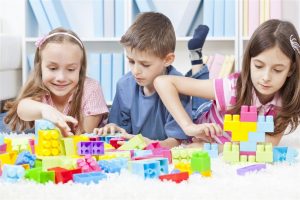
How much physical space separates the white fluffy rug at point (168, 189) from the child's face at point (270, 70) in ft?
1.27

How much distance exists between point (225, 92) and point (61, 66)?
0.55 meters

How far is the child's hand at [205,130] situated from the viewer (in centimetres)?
138

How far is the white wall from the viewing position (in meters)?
3.28

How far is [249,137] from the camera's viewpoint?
1249 mm

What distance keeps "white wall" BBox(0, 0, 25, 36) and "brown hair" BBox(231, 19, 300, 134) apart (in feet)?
6.81

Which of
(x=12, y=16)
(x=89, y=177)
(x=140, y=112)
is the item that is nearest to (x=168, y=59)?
(x=140, y=112)

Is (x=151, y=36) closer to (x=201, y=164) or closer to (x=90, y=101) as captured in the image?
(x=90, y=101)

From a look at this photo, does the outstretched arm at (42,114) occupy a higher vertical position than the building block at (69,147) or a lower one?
higher

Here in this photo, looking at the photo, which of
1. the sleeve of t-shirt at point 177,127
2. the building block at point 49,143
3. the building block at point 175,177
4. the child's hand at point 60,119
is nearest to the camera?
the building block at point 175,177

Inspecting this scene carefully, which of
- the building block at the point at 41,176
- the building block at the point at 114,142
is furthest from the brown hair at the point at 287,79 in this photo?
the building block at the point at 41,176

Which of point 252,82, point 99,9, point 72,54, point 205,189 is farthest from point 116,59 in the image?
point 205,189

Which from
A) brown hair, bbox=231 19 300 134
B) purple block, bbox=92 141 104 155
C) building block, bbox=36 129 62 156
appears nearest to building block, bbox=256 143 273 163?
brown hair, bbox=231 19 300 134

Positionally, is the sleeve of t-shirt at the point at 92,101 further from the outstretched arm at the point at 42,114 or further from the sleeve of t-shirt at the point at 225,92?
the sleeve of t-shirt at the point at 225,92

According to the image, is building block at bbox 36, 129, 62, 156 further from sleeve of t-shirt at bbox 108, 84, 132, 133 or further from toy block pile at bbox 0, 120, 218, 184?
sleeve of t-shirt at bbox 108, 84, 132, 133
